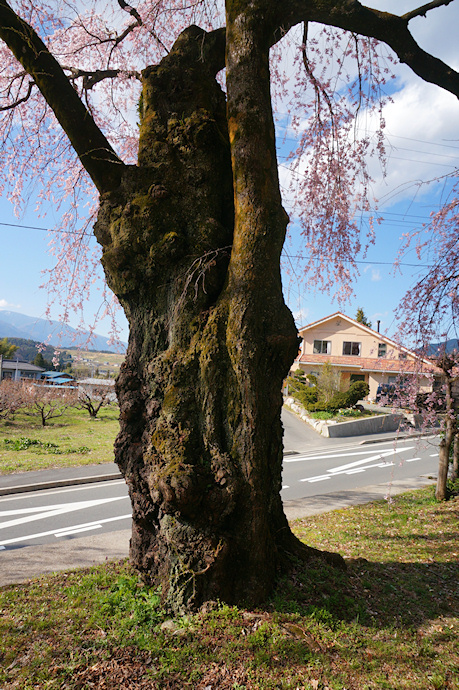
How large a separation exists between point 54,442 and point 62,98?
13.7 metres

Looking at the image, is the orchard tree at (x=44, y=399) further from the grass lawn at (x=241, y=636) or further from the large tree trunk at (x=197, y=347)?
the large tree trunk at (x=197, y=347)

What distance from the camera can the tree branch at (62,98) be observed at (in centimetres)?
412

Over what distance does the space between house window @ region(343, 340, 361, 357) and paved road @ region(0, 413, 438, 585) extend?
19.1m

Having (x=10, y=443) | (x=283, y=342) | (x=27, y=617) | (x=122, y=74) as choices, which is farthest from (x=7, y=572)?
(x=10, y=443)

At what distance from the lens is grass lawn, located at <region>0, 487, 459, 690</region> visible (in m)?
2.79

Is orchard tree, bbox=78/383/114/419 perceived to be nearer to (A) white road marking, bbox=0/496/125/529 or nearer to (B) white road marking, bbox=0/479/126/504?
(B) white road marking, bbox=0/479/126/504

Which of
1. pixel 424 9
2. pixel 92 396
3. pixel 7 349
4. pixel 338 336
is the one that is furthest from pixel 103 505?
pixel 7 349

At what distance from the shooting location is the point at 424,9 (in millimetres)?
3771

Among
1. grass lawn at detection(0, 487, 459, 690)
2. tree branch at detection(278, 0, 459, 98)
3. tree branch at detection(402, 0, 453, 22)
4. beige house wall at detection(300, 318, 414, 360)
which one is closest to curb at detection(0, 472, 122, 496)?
grass lawn at detection(0, 487, 459, 690)

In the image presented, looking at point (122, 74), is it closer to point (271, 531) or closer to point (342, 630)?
point (271, 531)

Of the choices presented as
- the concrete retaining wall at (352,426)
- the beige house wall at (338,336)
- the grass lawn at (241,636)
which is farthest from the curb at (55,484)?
the beige house wall at (338,336)

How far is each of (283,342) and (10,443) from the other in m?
14.2

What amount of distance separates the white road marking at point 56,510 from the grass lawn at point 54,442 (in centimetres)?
325

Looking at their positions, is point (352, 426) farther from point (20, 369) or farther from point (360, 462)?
point (20, 369)
